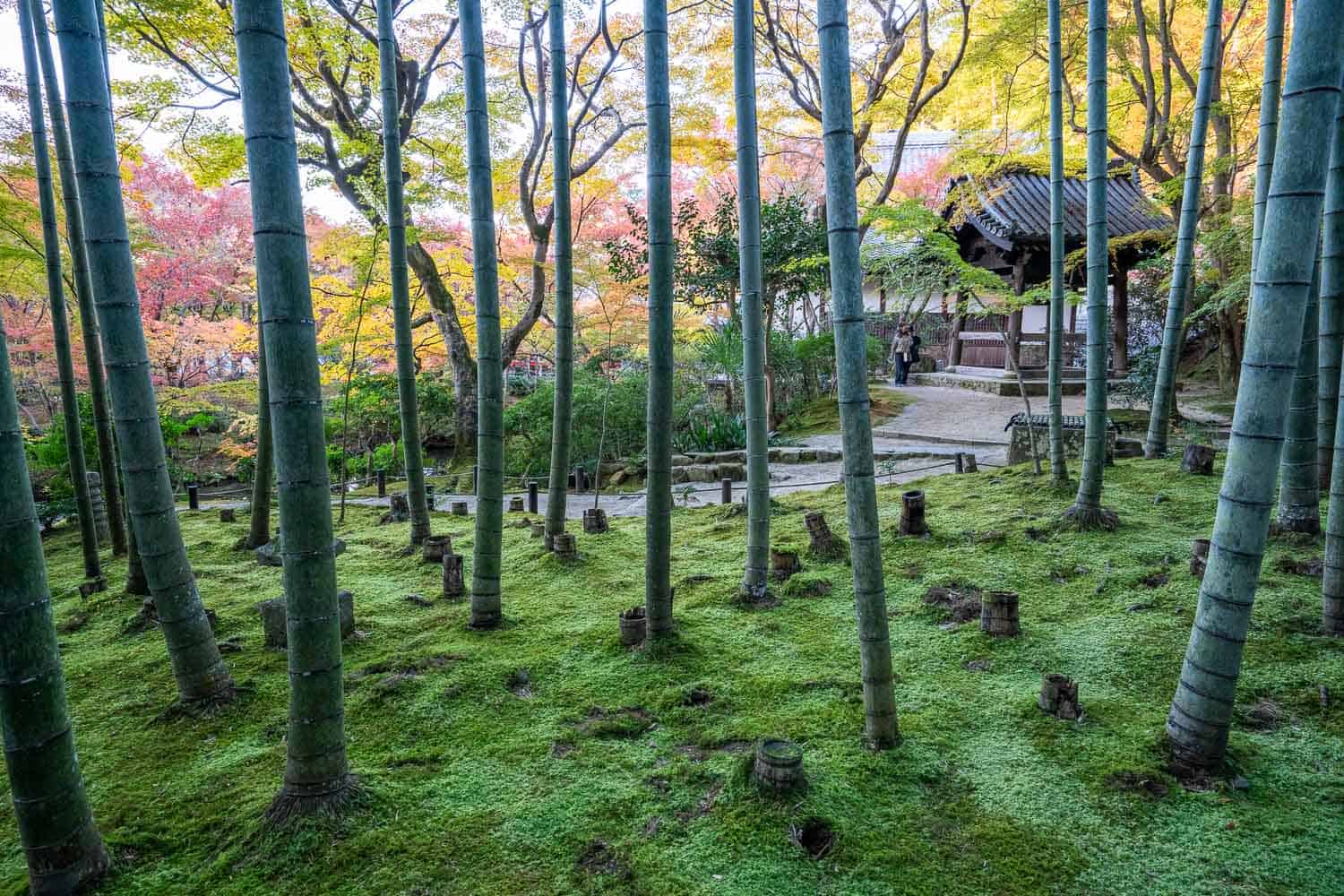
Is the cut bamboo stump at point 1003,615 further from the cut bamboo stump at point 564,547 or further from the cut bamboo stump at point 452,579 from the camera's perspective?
the cut bamboo stump at point 452,579

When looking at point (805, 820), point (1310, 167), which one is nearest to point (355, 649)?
point (805, 820)

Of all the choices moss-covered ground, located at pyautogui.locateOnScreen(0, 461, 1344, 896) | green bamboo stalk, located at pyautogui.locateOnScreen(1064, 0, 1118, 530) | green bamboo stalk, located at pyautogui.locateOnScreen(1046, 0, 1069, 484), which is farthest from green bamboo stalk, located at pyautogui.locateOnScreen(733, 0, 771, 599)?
green bamboo stalk, located at pyautogui.locateOnScreen(1046, 0, 1069, 484)

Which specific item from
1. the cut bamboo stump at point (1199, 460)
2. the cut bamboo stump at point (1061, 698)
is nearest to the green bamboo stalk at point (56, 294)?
the cut bamboo stump at point (1061, 698)

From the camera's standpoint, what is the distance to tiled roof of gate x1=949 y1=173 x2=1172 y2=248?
1232cm

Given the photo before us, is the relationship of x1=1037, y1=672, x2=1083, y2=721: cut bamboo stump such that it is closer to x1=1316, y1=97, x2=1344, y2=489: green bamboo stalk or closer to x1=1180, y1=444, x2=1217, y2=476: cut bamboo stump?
x1=1316, y1=97, x2=1344, y2=489: green bamboo stalk

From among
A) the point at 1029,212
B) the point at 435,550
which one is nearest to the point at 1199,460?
the point at 435,550

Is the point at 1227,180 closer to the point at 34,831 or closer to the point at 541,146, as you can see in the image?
the point at 541,146

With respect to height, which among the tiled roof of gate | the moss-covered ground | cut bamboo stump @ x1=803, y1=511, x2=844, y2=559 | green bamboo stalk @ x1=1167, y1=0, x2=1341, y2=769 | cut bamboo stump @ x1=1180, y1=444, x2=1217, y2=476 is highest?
the tiled roof of gate

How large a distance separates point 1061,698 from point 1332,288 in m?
2.38

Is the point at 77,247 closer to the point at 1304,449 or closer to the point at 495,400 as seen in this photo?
the point at 495,400

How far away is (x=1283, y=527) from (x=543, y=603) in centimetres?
442

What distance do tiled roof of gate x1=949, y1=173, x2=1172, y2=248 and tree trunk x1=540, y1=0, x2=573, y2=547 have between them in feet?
30.2

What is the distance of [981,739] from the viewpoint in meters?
2.73

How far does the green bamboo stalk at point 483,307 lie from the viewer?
3607 mm
